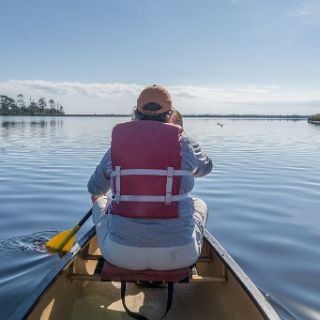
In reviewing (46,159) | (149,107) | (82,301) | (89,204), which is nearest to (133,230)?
(149,107)

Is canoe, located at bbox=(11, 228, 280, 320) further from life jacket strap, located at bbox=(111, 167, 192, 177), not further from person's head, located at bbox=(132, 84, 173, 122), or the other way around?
person's head, located at bbox=(132, 84, 173, 122)

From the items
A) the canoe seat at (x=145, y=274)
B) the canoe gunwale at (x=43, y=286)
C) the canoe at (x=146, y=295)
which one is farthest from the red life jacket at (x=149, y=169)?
the canoe gunwale at (x=43, y=286)

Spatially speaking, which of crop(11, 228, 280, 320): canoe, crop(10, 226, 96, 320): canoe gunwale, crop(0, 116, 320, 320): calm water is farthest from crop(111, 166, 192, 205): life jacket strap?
crop(0, 116, 320, 320): calm water

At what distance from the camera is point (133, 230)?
4.05m

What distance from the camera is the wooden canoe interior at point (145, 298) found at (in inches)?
177

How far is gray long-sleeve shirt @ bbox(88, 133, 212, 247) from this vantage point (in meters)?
4.04

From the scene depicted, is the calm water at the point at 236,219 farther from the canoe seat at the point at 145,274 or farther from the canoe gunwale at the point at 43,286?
the canoe seat at the point at 145,274

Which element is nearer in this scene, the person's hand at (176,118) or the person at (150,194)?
the person at (150,194)

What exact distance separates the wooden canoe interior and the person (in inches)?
25.3

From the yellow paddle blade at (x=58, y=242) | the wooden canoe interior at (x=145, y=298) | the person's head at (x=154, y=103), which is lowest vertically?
the yellow paddle blade at (x=58, y=242)

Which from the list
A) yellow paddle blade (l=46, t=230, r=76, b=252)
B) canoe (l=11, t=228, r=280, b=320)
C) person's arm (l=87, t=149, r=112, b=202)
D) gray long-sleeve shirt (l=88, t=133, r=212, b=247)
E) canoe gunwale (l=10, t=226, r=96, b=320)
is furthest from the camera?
yellow paddle blade (l=46, t=230, r=76, b=252)

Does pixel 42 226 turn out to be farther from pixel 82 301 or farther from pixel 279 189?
pixel 279 189

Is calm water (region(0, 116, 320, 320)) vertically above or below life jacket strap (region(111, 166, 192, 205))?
below

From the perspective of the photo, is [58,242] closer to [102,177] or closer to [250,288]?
[102,177]
